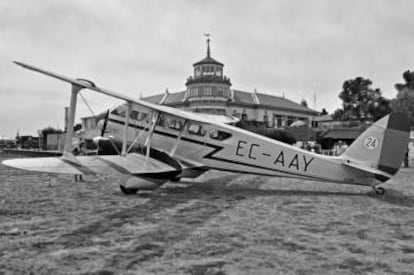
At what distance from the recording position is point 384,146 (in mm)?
8477

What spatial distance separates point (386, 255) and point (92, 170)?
5.75m

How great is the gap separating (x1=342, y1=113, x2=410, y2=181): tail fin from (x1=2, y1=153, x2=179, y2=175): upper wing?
463 centimetres

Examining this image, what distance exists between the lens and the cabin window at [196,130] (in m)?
10.3

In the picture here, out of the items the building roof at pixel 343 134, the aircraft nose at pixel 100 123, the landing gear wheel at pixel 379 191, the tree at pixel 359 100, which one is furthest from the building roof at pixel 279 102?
the landing gear wheel at pixel 379 191

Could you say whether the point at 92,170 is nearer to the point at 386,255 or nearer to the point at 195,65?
the point at 386,255

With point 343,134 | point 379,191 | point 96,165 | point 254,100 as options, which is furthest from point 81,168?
point 254,100

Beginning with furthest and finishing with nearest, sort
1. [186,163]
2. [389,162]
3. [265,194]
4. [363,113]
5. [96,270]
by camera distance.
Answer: [363,113] < [186,163] < [265,194] < [389,162] < [96,270]

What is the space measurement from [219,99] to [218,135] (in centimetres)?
7350

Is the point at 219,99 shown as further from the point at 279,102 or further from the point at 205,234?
the point at 205,234

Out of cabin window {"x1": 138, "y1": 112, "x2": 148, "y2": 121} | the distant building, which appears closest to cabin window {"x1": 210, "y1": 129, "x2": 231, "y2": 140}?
cabin window {"x1": 138, "y1": 112, "x2": 148, "y2": 121}

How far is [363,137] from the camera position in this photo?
884 centimetres

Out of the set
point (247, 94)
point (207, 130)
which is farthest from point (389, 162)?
point (247, 94)

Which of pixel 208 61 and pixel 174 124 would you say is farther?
pixel 208 61

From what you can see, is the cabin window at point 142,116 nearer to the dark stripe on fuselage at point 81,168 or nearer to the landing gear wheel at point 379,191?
the dark stripe on fuselage at point 81,168
